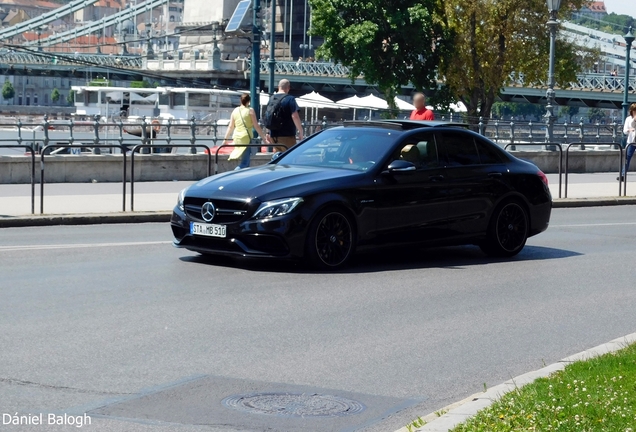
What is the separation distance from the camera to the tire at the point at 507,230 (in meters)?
14.5

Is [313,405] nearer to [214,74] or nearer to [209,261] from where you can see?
[209,261]

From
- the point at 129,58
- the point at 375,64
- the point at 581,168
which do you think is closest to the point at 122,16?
the point at 129,58

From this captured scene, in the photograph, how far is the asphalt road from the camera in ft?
23.0

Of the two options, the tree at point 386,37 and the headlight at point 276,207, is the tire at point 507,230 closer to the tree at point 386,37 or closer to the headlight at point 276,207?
the headlight at point 276,207

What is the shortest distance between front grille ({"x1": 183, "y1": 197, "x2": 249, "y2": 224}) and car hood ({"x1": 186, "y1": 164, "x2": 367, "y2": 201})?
0.20ft

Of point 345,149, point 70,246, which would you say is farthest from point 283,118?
point 345,149

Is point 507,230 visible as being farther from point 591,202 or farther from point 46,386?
point 591,202

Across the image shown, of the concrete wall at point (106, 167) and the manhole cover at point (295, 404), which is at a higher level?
the concrete wall at point (106, 167)

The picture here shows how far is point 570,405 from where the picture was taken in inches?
251

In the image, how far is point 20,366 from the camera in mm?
7637

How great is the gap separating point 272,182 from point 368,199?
1.08m

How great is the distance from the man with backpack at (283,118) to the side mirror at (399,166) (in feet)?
24.8

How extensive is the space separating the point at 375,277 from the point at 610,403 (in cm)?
633

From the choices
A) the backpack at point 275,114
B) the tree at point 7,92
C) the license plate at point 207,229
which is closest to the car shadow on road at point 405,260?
the license plate at point 207,229
